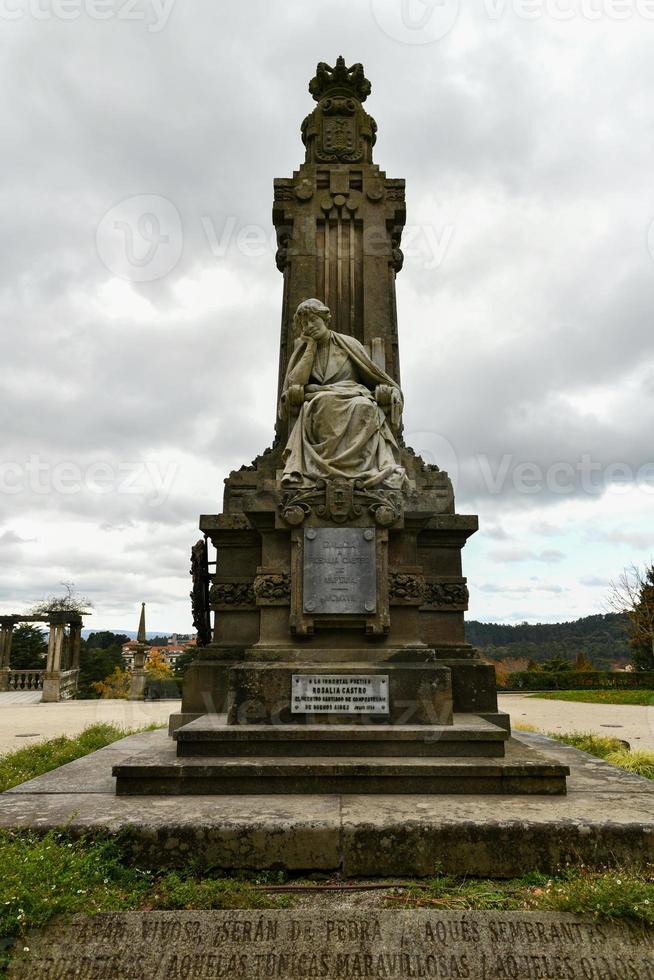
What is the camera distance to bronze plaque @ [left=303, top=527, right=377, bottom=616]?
20.6 feet

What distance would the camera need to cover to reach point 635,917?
10.7ft

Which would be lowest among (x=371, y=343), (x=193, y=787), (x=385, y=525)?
(x=193, y=787)

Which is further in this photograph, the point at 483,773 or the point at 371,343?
the point at 371,343

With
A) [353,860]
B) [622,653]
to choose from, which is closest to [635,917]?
[353,860]

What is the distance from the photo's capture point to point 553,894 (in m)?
3.50

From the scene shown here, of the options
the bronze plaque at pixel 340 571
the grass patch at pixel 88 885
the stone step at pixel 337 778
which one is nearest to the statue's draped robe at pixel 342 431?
the bronze plaque at pixel 340 571

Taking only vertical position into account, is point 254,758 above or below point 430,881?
above

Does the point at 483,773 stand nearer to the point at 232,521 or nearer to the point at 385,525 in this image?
the point at 385,525

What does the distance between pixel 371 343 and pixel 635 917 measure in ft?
22.5

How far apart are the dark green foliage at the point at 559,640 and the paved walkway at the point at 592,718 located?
39333mm

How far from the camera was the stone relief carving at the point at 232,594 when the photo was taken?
7438 millimetres

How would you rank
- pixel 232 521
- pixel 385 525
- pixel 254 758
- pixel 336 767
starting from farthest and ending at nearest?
pixel 232 521
pixel 385 525
pixel 254 758
pixel 336 767

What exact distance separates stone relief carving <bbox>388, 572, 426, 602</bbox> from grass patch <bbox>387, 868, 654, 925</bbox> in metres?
2.75

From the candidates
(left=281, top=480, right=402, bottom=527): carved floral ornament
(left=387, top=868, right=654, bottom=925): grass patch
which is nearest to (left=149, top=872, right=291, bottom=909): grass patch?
(left=387, top=868, right=654, bottom=925): grass patch
